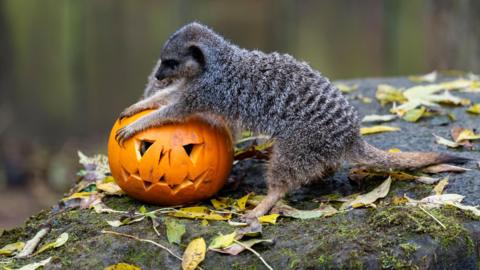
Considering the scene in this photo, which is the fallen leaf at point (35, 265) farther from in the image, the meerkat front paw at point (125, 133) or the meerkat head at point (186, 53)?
the meerkat head at point (186, 53)

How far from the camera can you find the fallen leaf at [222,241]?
333 centimetres

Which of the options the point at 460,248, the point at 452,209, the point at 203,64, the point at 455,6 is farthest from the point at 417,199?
the point at 455,6

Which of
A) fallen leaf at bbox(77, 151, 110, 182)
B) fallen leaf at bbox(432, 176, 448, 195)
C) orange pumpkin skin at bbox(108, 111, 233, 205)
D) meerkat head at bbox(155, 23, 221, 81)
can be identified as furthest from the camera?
fallen leaf at bbox(77, 151, 110, 182)

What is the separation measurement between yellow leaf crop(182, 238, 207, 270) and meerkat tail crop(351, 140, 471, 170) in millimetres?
1266

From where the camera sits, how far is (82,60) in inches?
342

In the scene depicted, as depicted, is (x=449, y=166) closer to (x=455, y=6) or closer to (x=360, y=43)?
(x=455, y=6)

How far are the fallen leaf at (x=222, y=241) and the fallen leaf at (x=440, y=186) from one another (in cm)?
123

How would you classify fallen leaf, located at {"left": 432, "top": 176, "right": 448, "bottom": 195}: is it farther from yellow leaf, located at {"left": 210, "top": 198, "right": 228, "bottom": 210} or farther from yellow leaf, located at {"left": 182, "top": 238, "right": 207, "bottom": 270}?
yellow leaf, located at {"left": 182, "top": 238, "right": 207, "bottom": 270}

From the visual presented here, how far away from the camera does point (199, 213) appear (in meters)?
3.87

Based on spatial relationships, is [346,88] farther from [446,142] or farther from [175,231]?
[175,231]

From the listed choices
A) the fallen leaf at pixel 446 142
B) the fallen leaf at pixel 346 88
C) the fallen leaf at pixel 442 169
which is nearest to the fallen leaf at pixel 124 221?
the fallen leaf at pixel 442 169

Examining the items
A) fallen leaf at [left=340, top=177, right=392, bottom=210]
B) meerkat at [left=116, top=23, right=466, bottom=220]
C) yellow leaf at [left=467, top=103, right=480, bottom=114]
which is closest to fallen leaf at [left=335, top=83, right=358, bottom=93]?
yellow leaf at [left=467, top=103, right=480, bottom=114]

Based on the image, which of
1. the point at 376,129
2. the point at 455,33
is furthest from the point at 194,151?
the point at 455,33

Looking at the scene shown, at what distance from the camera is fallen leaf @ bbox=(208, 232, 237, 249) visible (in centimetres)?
333
